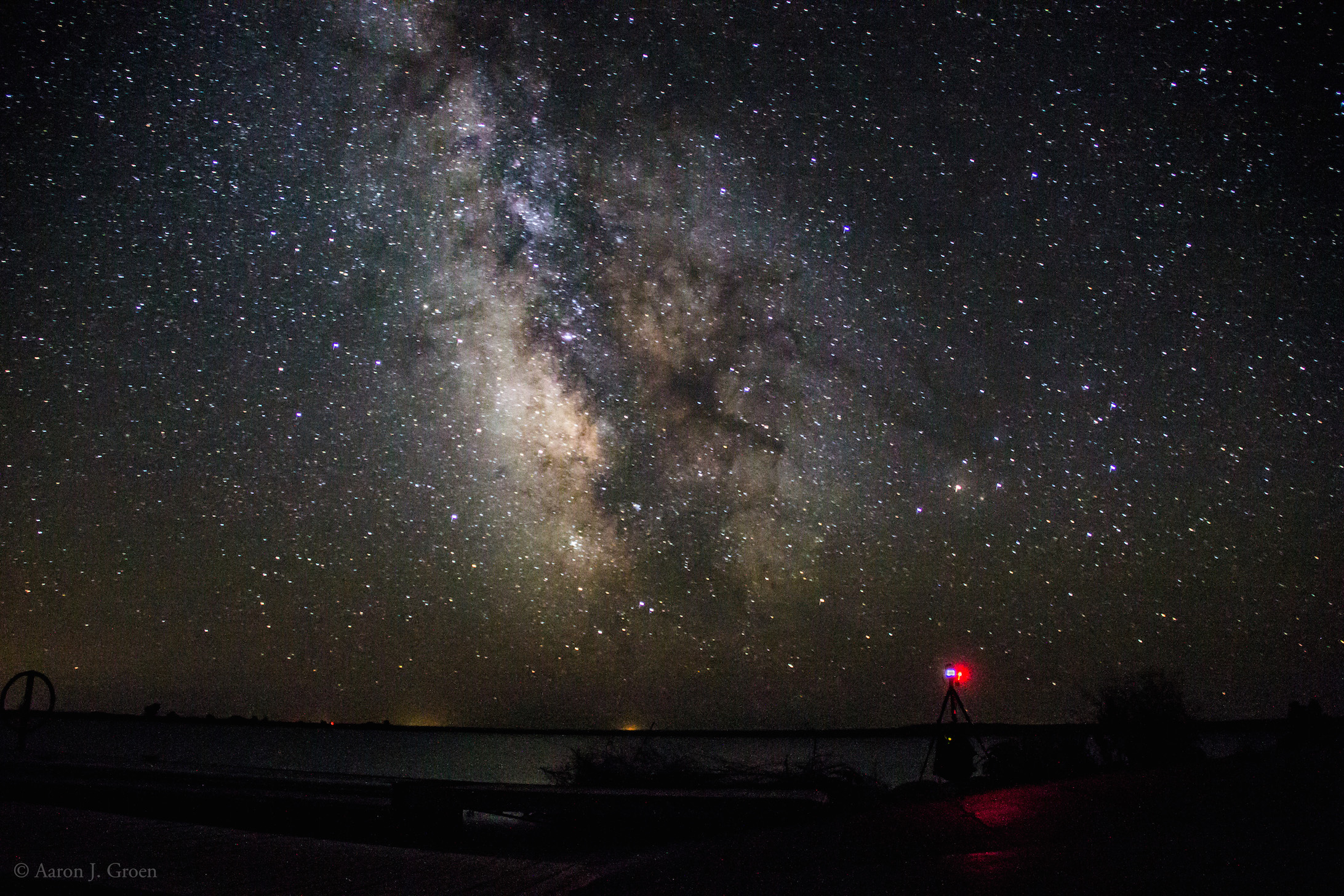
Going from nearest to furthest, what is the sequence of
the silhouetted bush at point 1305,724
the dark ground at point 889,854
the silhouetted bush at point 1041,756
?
the dark ground at point 889,854 < the silhouetted bush at point 1305,724 < the silhouetted bush at point 1041,756

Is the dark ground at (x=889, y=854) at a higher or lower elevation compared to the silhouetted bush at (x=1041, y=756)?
higher

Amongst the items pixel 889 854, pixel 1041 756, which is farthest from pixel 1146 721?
pixel 889 854

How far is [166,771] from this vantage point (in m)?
11.2

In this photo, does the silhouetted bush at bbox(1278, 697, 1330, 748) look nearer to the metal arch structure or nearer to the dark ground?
the dark ground

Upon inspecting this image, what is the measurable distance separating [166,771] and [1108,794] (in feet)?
39.8

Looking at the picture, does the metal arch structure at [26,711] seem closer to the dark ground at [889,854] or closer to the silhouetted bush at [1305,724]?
the dark ground at [889,854]

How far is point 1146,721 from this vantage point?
1320 cm

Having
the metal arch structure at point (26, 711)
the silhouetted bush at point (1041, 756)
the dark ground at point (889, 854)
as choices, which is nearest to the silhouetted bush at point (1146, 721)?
the silhouetted bush at point (1041, 756)

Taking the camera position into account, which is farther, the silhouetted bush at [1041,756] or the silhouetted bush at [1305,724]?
the silhouetted bush at [1041,756]

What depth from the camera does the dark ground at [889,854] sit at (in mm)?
3176

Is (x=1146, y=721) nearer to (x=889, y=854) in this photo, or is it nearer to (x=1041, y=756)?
(x=1041, y=756)

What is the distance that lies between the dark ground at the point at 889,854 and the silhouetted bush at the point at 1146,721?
8542 mm

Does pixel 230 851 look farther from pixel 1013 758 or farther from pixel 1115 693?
pixel 1115 693

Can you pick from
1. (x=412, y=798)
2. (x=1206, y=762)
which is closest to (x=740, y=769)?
(x=412, y=798)
